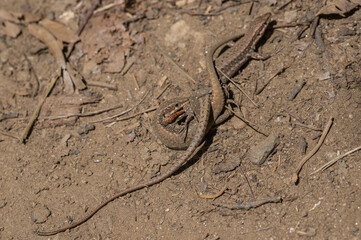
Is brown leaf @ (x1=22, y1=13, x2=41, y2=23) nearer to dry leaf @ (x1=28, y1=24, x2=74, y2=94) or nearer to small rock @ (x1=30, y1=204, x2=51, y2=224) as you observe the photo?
dry leaf @ (x1=28, y1=24, x2=74, y2=94)

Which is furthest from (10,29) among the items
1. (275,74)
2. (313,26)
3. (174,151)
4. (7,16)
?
(313,26)

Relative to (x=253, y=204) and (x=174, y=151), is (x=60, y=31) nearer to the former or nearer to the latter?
(x=174, y=151)

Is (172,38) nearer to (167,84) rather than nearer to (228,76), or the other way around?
(167,84)

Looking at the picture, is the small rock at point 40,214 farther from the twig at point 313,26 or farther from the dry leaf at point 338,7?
the dry leaf at point 338,7

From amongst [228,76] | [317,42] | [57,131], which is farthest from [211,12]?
[57,131]

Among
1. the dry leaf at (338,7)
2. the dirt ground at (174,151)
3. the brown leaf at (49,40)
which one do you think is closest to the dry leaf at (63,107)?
the dirt ground at (174,151)

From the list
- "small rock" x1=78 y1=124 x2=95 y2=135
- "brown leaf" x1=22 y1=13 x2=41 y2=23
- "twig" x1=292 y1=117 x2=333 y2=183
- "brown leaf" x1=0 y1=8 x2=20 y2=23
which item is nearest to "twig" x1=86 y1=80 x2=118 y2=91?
"small rock" x1=78 y1=124 x2=95 y2=135
